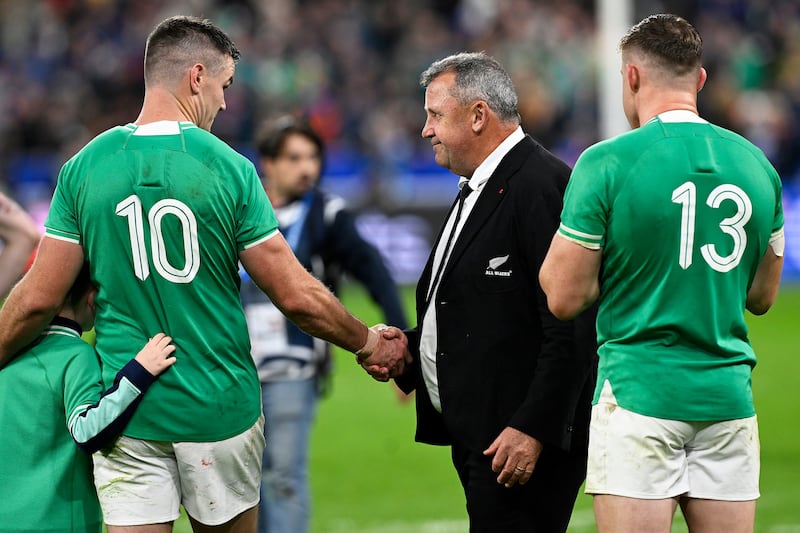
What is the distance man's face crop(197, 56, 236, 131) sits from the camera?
177 inches

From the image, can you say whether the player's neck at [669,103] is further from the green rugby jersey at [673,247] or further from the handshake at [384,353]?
the handshake at [384,353]

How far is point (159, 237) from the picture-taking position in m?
4.22

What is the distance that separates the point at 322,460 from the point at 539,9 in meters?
15.8

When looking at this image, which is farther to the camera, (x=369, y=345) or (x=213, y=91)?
(x=369, y=345)

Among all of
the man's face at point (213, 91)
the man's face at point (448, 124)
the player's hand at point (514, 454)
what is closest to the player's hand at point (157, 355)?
the man's face at point (213, 91)

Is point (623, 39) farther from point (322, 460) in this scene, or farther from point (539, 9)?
point (539, 9)

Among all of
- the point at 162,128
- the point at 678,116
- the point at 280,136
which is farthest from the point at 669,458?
the point at 280,136

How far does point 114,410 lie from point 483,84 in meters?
1.82

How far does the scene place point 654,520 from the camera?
4.04 meters

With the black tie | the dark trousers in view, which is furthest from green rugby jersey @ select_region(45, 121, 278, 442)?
the dark trousers

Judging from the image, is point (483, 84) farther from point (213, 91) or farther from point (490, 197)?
point (213, 91)

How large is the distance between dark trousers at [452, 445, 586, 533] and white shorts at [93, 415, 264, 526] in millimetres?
865

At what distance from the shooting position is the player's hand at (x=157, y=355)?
4207mm

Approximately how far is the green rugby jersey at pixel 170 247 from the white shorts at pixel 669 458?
4.15 ft
